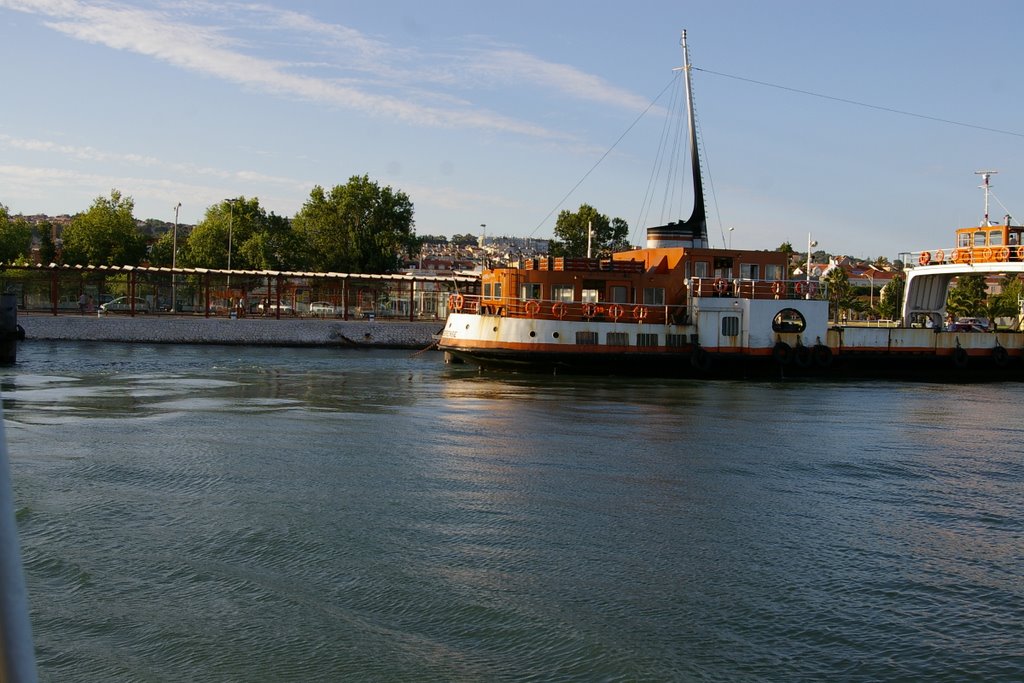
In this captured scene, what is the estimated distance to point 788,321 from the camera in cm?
3734

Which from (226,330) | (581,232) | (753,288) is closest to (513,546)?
(753,288)

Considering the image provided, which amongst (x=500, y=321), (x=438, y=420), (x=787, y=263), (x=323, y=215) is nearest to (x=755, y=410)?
(x=438, y=420)

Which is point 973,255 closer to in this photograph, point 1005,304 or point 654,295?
point 654,295

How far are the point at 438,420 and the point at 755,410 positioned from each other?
28.7 ft

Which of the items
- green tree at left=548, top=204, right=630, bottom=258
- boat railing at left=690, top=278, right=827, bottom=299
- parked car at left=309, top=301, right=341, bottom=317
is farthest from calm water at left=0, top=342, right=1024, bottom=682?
green tree at left=548, top=204, right=630, bottom=258

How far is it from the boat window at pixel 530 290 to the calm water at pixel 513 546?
1251 centimetres

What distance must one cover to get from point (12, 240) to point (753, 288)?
3095 inches

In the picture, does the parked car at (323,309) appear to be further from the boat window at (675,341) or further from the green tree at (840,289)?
the green tree at (840,289)

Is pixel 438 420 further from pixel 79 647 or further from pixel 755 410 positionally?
pixel 79 647

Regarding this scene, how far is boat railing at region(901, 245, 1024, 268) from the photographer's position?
40.3 metres

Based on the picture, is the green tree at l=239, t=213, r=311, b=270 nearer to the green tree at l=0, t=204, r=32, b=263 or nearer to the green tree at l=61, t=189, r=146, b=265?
the green tree at l=61, t=189, r=146, b=265

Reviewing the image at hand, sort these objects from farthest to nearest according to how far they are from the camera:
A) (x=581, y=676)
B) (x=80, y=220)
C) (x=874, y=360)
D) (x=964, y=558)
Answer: (x=80, y=220) < (x=874, y=360) < (x=964, y=558) < (x=581, y=676)

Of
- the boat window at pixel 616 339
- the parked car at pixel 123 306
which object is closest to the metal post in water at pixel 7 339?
the parked car at pixel 123 306

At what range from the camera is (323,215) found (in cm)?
9281
